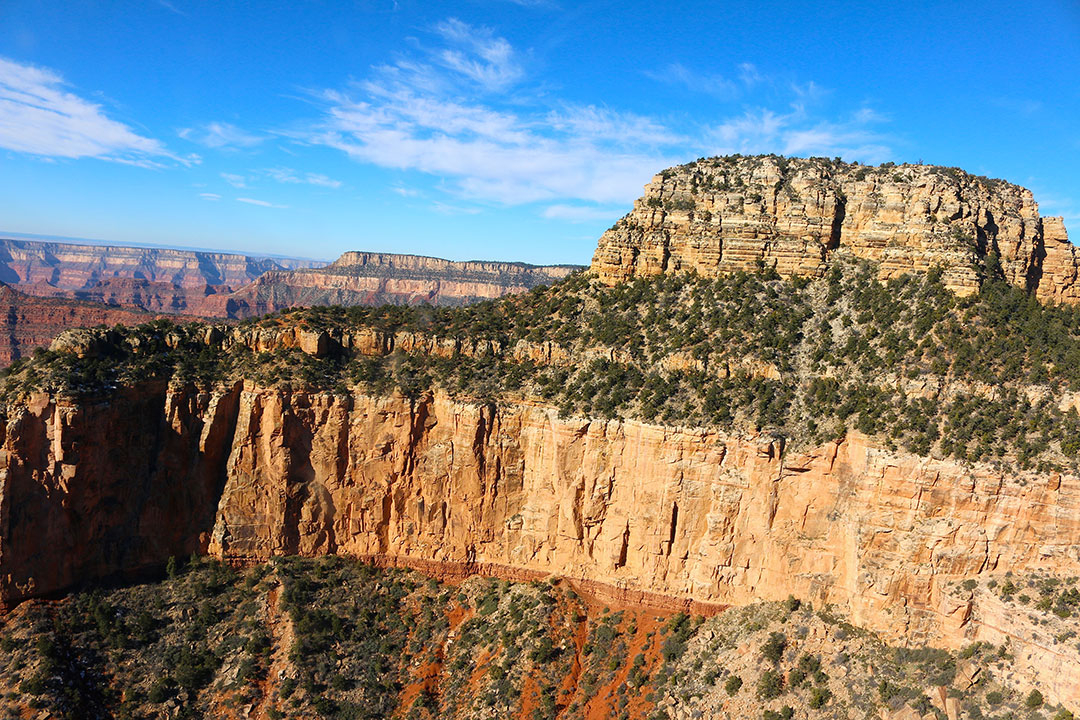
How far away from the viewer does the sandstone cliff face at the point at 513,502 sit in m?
34.5

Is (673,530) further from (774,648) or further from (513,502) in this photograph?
(513,502)

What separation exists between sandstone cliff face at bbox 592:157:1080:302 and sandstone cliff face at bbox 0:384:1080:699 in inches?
689

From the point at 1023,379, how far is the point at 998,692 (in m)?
18.1

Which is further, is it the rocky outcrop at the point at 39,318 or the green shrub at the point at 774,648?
the rocky outcrop at the point at 39,318

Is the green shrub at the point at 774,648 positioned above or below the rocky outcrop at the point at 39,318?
below

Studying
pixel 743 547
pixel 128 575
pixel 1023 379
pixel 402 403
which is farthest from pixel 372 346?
pixel 1023 379

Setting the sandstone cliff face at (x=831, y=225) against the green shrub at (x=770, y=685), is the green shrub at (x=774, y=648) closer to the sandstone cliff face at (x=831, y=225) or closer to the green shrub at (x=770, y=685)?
the green shrub at (x=770, y=685)

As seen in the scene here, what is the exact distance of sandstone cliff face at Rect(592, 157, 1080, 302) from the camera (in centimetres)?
4600

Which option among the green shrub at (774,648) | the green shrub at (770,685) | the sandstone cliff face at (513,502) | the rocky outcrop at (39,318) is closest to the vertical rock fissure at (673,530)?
the sandstone cliff face at (513,502)

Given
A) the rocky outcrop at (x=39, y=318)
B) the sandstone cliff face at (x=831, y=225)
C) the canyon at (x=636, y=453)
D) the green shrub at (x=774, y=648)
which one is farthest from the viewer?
the rocky outcrop at (x=39, y=318)

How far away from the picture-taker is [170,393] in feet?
148

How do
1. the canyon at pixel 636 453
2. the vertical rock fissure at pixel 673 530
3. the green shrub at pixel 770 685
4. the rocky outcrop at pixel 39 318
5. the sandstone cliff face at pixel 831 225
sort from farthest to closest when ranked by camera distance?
the rocky outcrop at pixel 39 318
the sandstone cliff face at pixel 831 225
the vertical rock fissure at pixel 673 530
the canyon at pixel 636 453
the green shrub at pixel 770 685

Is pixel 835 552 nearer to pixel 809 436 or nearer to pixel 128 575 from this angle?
pixel 809 436

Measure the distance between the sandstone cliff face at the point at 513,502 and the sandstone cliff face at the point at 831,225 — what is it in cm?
1750
